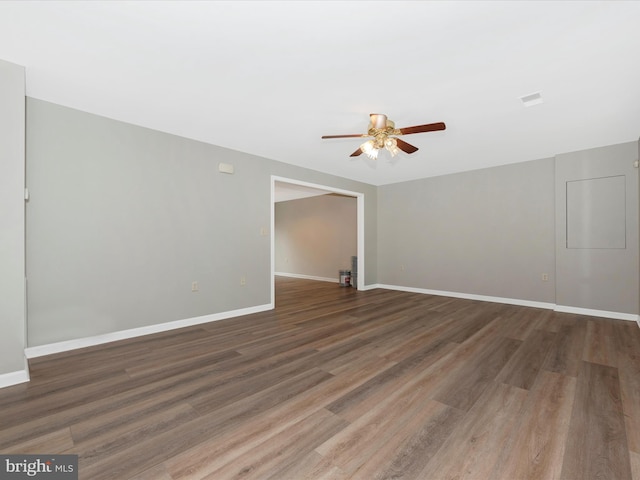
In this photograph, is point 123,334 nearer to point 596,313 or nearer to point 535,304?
point 535,304

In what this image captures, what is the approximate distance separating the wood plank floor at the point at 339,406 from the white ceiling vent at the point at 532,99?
8.29 feet

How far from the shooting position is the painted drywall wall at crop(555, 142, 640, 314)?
13.4 ft

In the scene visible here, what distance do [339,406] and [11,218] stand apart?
2932 millimetres

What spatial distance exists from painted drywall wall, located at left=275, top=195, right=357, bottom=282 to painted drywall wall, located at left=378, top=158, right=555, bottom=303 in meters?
1.08

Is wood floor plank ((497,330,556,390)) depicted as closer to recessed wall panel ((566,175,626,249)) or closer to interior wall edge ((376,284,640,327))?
interior wall edge ((376,284,640,327))

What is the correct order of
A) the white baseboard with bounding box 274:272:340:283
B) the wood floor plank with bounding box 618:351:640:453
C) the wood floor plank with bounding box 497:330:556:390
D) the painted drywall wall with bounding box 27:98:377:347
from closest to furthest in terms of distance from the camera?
the wood floor plank with bounding box 618:351:640:453
the wood floor plank with bounding box 497:330:556:390
the painted drywall wall with bounding box 27:98:377:347
the white baseboard with bounding box 274:272:340:283

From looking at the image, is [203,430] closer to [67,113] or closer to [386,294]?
[67,113]

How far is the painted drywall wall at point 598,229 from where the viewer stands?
4098 mm

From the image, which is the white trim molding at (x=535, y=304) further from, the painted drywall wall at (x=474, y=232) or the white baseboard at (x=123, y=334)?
the white baseboard at (x=123, y=334)

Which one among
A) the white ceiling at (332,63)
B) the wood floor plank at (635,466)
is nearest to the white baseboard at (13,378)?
the white ceiling at (332,63)

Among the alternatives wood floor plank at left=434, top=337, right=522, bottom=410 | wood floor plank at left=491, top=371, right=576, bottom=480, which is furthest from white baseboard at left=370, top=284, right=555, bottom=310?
wood floor plank at left=491, top=371, right=576, bottom=480

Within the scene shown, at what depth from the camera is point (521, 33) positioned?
6.34 ft

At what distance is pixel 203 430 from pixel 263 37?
8.44 feet

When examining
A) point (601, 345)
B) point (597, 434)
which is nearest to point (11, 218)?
point (597, 434)
